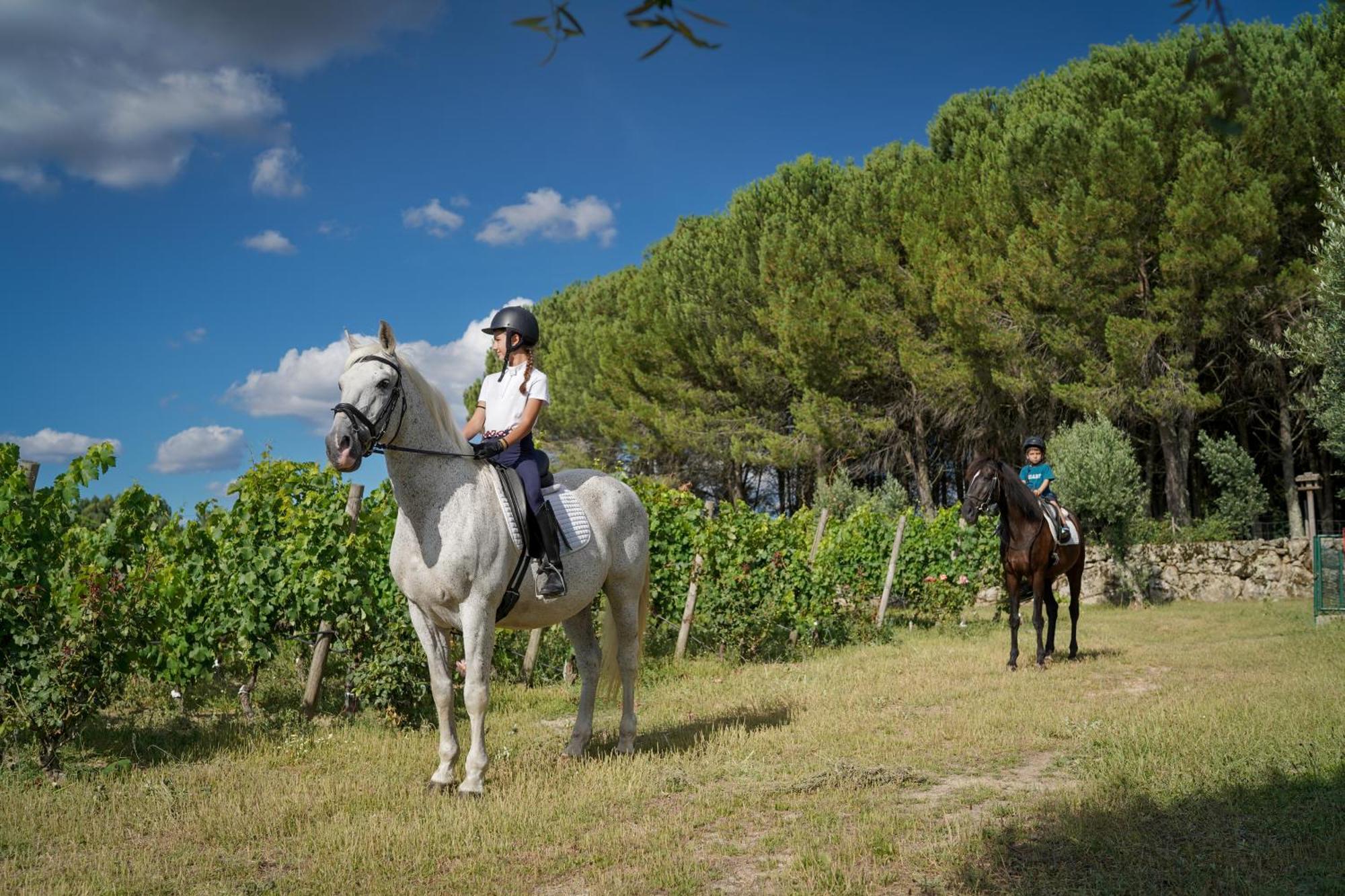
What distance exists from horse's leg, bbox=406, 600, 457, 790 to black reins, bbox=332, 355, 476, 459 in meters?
0.97

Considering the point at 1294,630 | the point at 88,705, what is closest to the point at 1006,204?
the point at 1294,630

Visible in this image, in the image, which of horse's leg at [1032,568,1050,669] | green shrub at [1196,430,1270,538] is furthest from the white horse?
green shrub at [1196,430,1270,538]

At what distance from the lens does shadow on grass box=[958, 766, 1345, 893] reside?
12.2 ft

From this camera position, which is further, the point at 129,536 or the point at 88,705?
the point at 129,536

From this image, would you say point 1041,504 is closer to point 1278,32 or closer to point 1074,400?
point 1074,400

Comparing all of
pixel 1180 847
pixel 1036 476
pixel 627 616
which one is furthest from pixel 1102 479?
pixel 1180 847

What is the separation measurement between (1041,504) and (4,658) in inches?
382

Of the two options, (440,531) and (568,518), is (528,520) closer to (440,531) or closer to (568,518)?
(568,518)

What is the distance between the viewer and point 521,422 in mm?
5570

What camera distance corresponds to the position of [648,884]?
385 centimetres

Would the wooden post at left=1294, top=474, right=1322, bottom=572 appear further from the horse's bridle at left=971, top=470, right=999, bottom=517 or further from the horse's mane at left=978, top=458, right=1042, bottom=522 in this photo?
the horse's bridle at left=971, top=470, right=999, bottom=517

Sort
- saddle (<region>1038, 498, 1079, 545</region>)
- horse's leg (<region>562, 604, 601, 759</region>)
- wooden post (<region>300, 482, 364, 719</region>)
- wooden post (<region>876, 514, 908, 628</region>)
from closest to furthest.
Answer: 1. horse's leg (<region>562, 604, 601, 759</region>)
2. wooden post (<region>300, 482, 364, 719</region>)
3. saddle (<region>1038, 498, 1079, 545</region>)
4. wooden post (<region>876, 514, 908, 628</region>)

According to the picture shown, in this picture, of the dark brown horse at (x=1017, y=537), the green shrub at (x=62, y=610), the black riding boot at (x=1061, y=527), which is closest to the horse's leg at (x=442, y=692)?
the green shrub at (x=62, y=610)

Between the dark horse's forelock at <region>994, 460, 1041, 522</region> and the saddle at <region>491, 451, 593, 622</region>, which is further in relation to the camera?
the dark horse's forelock at <region>994, 460, 1041, 522</region>
